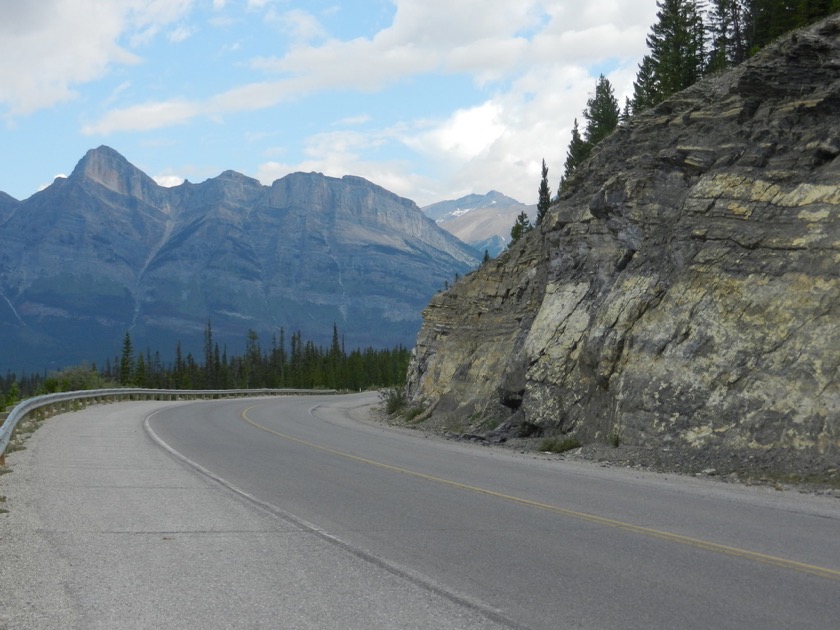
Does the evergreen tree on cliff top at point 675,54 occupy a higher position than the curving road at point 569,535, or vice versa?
the evergreen tree on cliff top at point 675,54

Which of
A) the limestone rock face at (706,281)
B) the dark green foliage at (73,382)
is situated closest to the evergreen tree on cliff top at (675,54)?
the limestone rock face at (706,281)

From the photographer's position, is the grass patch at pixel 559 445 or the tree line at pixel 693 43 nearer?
the grass patch at pixel 559 445

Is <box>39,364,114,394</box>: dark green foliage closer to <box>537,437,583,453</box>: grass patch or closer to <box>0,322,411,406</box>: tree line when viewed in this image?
<box>0,322,411,406</box>: tree line

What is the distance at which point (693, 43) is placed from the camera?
41.3 metres

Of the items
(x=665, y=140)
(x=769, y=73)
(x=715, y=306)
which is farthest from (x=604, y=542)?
(x=665, y=140)

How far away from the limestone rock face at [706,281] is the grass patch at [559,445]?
603mm

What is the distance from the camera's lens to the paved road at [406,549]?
21.7ft

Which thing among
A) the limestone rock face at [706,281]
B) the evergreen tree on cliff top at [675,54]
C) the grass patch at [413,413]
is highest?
the evergreen tree on cliff top at [675,54]

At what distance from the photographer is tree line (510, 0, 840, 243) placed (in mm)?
35188

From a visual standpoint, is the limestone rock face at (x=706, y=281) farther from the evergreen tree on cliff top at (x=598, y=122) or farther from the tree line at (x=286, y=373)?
the tree line at (x=286, y=373)

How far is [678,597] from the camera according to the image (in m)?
6.96

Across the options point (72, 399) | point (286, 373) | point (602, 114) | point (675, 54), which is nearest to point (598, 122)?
point (602, 114)

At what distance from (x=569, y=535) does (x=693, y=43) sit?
37.5 meters

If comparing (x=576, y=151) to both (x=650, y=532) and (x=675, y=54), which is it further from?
(x=650, y=532)
